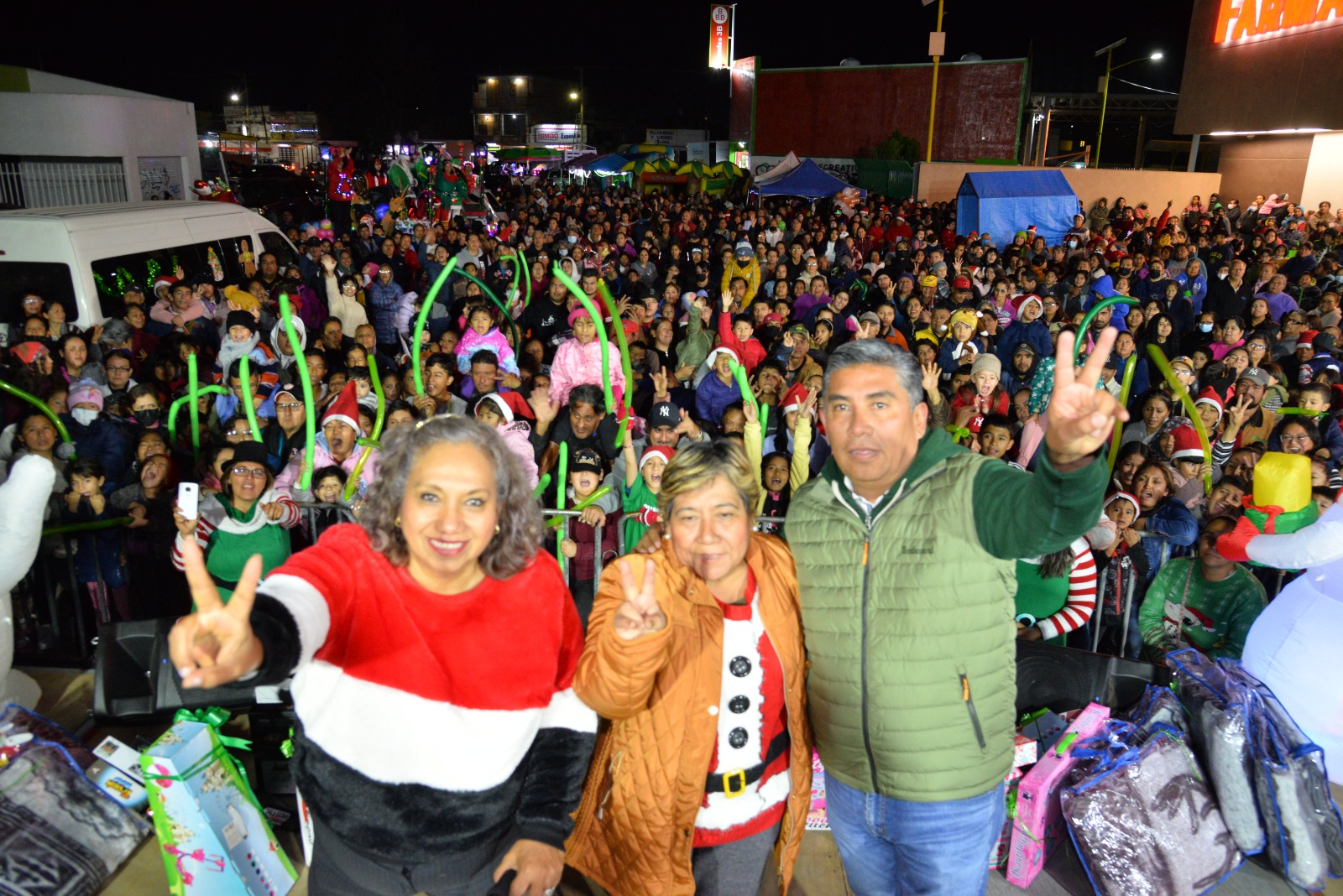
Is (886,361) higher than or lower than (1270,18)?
lower

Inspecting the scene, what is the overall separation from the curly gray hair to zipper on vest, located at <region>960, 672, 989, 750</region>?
3.63 ft

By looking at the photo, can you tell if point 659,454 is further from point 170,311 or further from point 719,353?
point 170,311

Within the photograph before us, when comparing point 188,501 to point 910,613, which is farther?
point 188,501

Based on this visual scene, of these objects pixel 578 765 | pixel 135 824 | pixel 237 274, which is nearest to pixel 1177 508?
pixel 578 765

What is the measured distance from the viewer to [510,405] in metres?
5.79

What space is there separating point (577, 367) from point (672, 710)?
4695 millimetres

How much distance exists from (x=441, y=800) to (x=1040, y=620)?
2.92m

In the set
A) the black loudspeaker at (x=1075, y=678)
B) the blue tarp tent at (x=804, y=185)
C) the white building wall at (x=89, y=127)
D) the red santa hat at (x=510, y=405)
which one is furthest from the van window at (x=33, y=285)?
the blue tarp tent at (x=804, y=185)

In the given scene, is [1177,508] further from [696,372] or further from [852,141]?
[852,141]

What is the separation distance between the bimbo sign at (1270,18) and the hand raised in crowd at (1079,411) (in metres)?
25.9

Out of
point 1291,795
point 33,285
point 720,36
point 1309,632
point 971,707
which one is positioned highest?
point 720,36

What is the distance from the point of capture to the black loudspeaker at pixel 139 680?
3232 mm

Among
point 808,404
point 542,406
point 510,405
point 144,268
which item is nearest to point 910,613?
point 808,404

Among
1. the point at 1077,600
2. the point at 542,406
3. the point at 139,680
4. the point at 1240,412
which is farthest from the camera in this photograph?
the point at 1240,412
